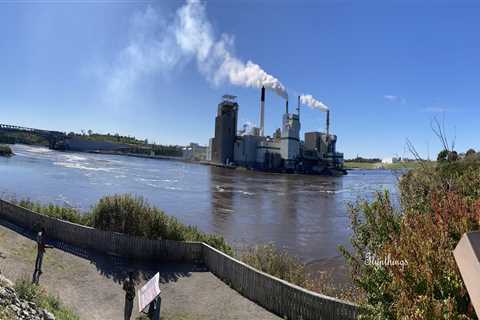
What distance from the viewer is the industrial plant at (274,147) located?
13100 centimetres

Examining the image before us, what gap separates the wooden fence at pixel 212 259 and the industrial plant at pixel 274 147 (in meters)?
113

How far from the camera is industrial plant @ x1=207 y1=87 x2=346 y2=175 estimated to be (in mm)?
131000

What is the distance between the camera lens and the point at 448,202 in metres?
5.93

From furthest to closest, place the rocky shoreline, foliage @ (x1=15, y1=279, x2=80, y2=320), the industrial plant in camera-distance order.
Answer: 1. the industrial plant
2. foliage @ (x1=15, y1=279, x2=80, y2=320)
3. the rocky shoreline

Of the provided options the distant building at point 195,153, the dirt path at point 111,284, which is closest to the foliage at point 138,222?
the dirt path at point 111,284

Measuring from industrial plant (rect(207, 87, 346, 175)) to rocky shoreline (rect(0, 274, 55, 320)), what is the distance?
121658 millimetres

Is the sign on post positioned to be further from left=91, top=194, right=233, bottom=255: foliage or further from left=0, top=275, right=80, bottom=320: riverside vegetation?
left=91, top=194, right=233, bottom=255: foliage

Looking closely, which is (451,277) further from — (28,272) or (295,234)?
(295,234)

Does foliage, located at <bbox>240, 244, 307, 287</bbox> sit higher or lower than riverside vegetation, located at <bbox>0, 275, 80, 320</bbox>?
lower

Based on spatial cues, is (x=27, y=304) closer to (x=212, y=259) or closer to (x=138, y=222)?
(x=212, y=259)

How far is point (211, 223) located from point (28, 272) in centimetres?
1878

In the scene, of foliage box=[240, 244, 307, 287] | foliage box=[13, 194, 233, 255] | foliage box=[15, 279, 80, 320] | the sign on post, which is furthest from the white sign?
foliage box=[13, 194, 233, 255]

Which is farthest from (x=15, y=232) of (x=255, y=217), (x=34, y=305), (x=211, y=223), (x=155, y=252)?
(x=255, y=217)

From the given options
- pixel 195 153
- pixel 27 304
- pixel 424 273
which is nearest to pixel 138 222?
pixel 27 304
